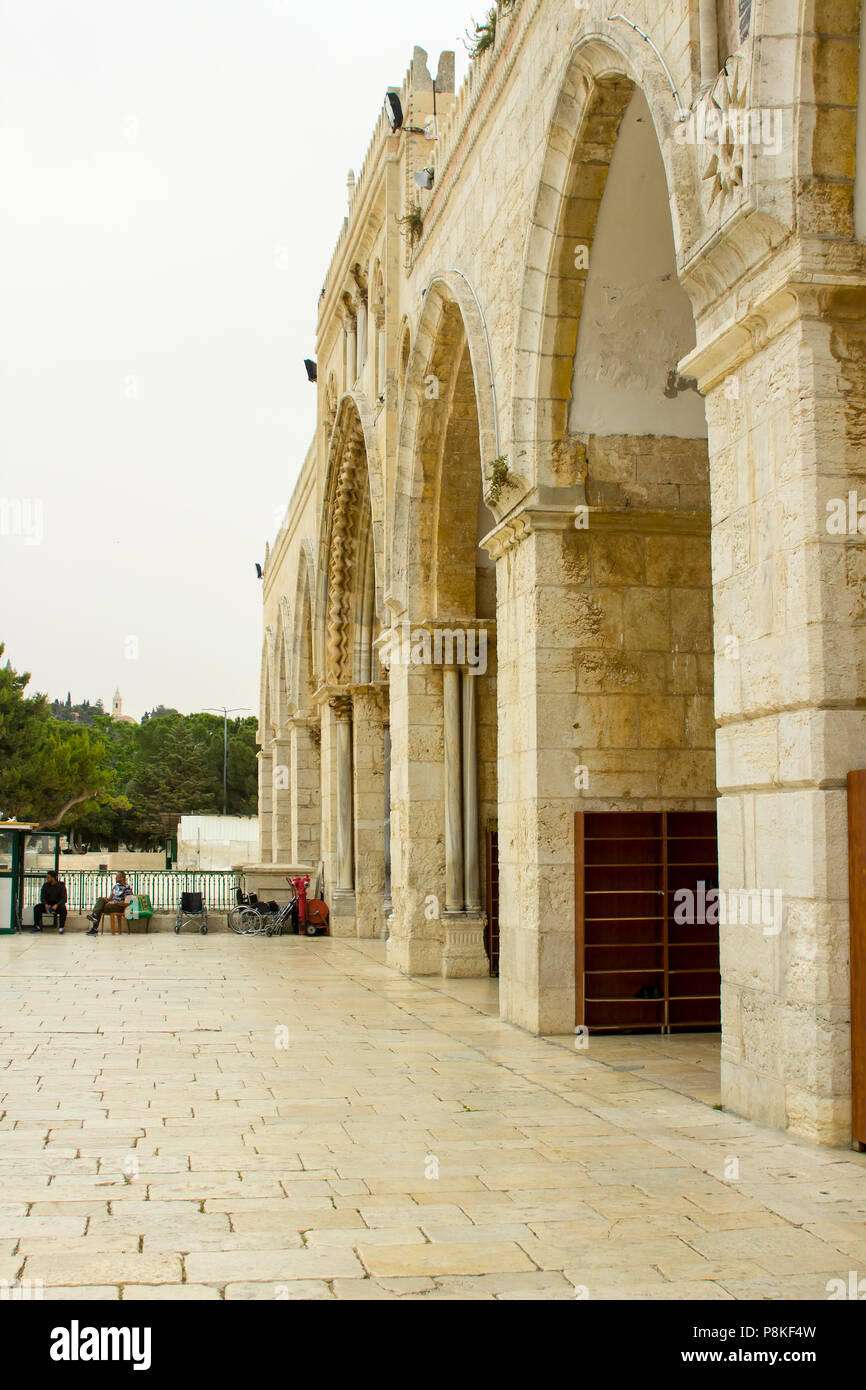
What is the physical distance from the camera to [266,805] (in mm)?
30750

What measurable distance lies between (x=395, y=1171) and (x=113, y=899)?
50.5 feet

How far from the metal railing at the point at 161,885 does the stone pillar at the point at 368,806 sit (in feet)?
14.1

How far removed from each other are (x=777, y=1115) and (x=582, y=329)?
17.6 ft

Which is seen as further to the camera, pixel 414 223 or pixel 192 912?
pixel 192 912

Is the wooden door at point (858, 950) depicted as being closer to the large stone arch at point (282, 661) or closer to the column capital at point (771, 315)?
the column capital at point (771, 315)

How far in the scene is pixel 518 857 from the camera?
8773mm

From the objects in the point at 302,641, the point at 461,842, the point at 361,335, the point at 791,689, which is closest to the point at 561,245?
the point at 791,689

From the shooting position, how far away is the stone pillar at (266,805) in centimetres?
3012

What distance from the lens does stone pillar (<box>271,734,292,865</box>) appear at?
27.8 m

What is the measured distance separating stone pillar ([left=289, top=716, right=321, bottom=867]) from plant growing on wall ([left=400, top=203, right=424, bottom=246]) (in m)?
11.4

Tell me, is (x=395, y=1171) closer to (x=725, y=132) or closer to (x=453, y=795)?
(x=725, y=132)

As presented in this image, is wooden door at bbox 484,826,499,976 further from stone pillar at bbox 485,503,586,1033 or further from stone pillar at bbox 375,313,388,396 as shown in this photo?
stone pillar at bbox 375,313,388,396

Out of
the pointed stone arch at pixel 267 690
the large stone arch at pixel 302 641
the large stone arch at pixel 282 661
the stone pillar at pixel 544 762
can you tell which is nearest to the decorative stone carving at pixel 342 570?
the large stone arch at pixel 302 641
